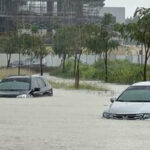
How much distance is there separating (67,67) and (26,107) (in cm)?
5252

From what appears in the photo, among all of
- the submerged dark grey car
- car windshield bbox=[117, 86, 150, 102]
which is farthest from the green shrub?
car windshield bbox=[117, 86, 150, 102]

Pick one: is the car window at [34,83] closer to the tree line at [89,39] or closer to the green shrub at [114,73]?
the tree line at [89,39]

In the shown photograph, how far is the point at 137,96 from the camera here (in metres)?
18.8

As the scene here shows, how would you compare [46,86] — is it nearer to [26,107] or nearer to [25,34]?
[26,107]

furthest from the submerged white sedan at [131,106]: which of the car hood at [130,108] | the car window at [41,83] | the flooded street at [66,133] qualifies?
the car window at [41,83]

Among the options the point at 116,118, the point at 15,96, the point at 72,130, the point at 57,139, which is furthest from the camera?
the point at 15,96

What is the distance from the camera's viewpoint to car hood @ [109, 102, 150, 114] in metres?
17.4

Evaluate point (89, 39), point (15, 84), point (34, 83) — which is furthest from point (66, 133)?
point (89, 39)

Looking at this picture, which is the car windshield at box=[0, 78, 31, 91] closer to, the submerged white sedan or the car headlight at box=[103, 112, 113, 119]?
the submerged white sedan

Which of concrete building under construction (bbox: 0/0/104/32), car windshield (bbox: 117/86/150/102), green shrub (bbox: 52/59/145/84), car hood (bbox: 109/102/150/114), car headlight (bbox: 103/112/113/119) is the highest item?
concrete building under construction (bbox: 0/0/104/32)

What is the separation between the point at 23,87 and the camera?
27.4 m

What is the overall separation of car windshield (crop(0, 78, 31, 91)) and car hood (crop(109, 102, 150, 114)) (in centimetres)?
988

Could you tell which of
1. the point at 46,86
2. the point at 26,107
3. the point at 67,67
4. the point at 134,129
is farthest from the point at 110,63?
the point at 134,129

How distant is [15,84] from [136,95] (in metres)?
9.82
